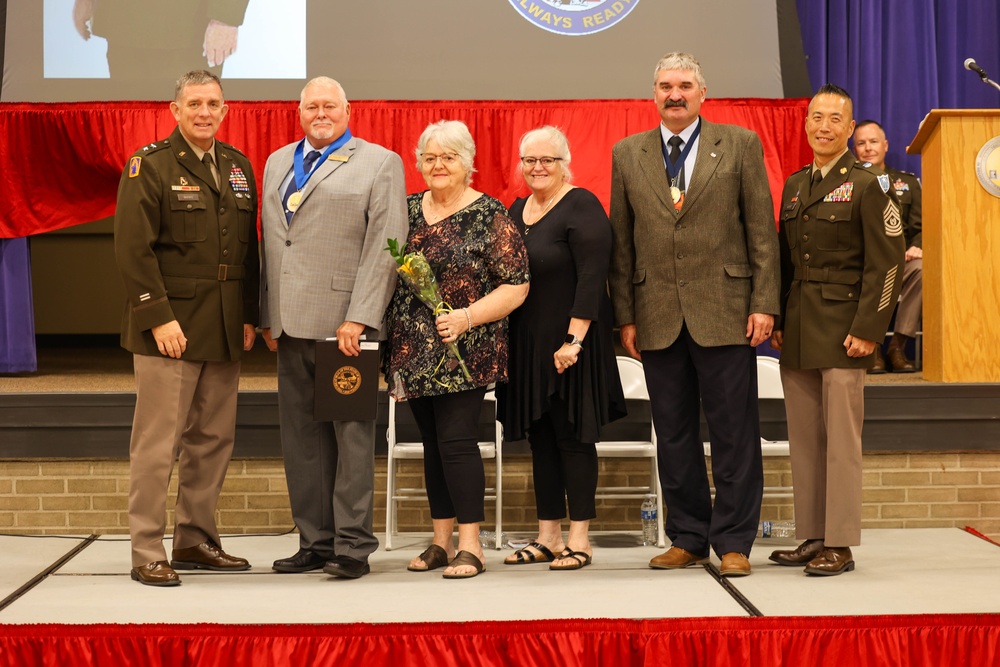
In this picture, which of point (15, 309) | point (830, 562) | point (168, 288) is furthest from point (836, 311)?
point (15, 309)

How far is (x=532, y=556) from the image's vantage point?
12.3 feet

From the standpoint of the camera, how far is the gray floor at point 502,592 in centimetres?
301

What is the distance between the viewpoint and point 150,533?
3.46 metres

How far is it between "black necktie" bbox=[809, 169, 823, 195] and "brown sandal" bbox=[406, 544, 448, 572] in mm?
1794

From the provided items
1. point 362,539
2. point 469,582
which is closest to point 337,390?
point 362,539

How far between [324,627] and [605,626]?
2.50ft

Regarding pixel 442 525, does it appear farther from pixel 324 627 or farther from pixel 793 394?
pixel 793 394

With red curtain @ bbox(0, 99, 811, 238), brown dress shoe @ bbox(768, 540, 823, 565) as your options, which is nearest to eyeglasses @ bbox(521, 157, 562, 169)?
brown dress shoe @ bbox(768, 540, 823, 565)

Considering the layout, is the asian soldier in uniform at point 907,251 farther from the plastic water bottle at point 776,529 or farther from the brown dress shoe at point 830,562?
the brown dress shoe at point 830,562

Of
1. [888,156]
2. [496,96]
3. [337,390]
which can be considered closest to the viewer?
[337,390]

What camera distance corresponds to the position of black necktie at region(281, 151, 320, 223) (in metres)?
3.52

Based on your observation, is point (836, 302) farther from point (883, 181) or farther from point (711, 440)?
point (711, 440)

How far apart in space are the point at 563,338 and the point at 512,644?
1158mm

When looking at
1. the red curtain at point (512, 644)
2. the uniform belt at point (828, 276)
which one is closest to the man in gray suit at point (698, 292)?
the uniform belt at point (828, 276)
